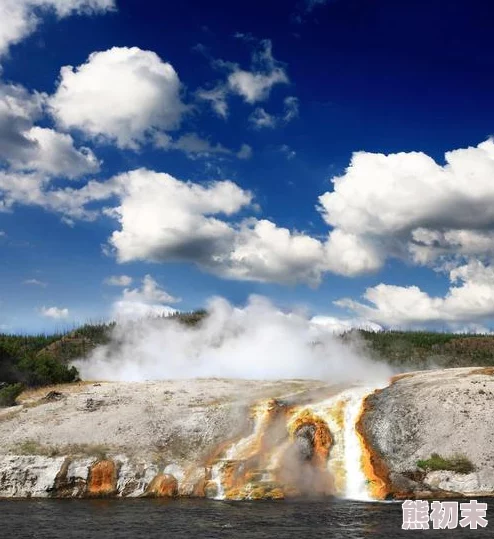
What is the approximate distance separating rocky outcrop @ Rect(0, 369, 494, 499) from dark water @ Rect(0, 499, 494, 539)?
2.33 metres

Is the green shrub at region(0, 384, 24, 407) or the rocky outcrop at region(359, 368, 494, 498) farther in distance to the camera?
the green shrub at region(0, 384, 24, 407)

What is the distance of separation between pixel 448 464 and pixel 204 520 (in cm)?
1578

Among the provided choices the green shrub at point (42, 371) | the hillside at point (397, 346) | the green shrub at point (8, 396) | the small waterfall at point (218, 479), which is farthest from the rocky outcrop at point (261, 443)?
the hillside at point (397, 346)

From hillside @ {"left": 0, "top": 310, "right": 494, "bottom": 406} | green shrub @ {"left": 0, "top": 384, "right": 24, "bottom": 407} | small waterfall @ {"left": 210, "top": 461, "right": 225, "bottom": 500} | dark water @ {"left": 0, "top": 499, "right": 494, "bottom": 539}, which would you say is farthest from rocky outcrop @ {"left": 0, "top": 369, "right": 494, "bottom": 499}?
hillside @ {"left": 0, "top": 310, "right": 494, "bottom": 406}

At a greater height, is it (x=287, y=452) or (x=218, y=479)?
(x=287, y=452)

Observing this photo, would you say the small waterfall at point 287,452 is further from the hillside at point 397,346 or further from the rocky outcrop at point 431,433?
the hillside at point 397,346

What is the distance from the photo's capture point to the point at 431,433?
1528 inches

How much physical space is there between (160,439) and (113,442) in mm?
3274

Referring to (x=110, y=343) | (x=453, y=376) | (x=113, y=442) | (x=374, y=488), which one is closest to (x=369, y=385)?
(x=453, y=376)

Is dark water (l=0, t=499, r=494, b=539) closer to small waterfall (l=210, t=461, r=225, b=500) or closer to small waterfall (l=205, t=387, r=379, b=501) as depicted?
small waterfall (l=210, t=461, r=225, b=500)

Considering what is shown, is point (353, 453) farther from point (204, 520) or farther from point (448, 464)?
point (204, 520)

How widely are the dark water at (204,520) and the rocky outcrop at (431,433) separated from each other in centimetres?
430

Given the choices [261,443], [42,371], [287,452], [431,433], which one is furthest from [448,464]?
[42,371]

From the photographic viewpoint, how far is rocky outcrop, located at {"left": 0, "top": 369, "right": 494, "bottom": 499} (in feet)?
118
